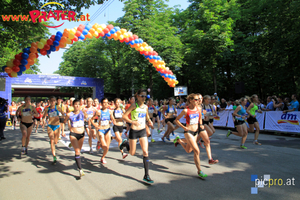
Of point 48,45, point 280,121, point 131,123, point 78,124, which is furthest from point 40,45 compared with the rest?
point 280,121

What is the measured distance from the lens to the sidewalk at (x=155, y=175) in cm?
389

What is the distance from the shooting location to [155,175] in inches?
191

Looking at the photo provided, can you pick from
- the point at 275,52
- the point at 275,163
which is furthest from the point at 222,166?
the point at 275,52

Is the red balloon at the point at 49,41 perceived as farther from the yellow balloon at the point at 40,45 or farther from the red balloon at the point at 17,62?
the red balloon at the point at 17,62

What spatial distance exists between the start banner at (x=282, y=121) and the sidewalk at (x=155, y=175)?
3.11m

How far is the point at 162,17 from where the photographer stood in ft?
79.8

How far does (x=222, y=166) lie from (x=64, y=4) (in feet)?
28.8

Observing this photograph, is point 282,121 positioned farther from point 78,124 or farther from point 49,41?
point 49,41

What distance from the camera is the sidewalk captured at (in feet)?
12.8

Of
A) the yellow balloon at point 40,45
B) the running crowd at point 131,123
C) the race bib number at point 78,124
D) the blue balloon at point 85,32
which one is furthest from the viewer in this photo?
the blue balloon at point 85,32

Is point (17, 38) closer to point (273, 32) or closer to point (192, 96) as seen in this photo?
point (192, 96)

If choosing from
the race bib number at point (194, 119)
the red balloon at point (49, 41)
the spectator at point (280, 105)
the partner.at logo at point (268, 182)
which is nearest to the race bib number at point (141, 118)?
the race bib number at point (194, 119)

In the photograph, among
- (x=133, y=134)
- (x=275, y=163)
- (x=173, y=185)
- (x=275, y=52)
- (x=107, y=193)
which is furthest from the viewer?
(x=275, y=52)

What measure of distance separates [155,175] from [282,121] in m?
8.59
